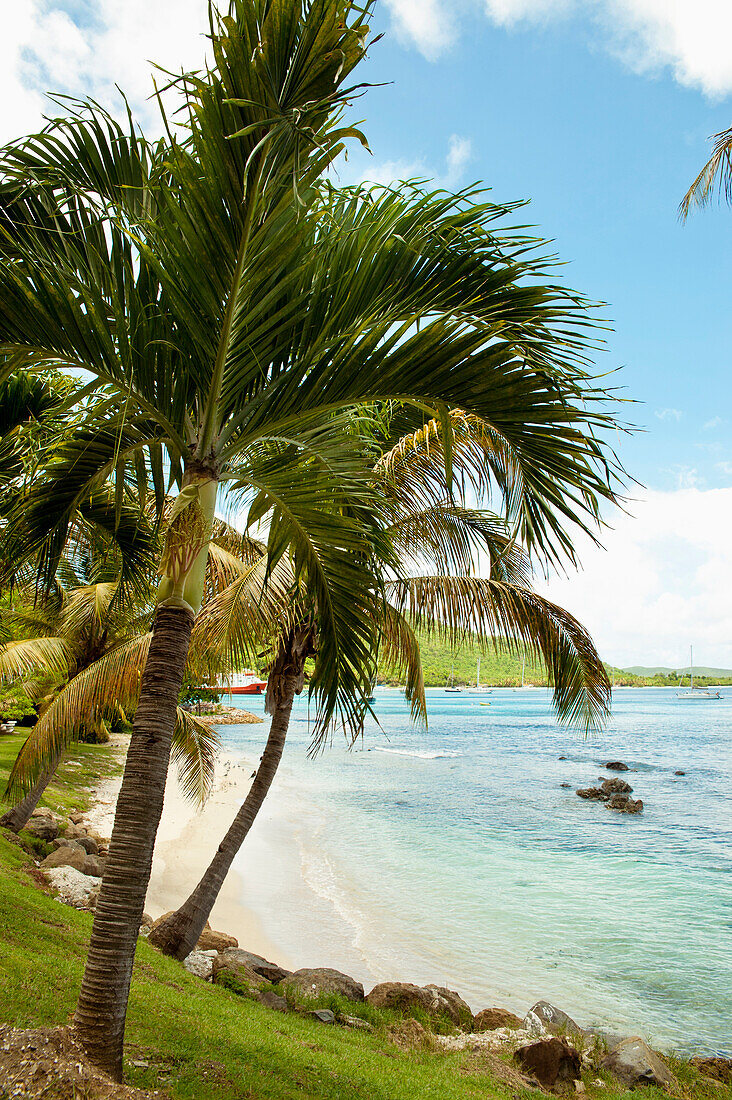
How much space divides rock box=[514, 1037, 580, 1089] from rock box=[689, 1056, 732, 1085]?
1.62 metres

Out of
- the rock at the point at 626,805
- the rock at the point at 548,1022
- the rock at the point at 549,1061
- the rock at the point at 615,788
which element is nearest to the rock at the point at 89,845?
the rock at the point at 548,1022

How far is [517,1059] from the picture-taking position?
6191 millimetres

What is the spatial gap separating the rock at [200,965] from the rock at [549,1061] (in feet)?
9.78

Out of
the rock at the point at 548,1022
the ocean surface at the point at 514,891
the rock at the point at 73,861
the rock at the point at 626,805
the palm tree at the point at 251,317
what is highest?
the palm tree at the point at 251,317

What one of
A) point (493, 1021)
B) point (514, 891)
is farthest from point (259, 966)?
point (514, 891)

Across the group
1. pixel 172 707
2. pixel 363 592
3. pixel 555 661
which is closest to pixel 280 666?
pixel 555 661

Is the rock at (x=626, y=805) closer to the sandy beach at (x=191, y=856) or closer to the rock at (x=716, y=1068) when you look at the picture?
the sandy beach at (x=191, y=856)

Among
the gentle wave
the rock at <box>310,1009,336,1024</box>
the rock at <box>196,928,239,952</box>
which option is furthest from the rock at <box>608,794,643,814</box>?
the rock at <box>310,1009,336,1024</box>

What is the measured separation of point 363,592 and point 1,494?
2.53m

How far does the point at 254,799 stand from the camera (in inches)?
281

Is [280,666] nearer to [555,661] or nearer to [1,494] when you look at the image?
[555,661]

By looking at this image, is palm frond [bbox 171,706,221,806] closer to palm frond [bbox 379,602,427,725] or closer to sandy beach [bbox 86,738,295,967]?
sandy beach [bbox 86,738,295,967]

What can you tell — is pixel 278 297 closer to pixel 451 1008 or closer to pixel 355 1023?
pixel 355 1023

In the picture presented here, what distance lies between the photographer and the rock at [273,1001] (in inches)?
251
